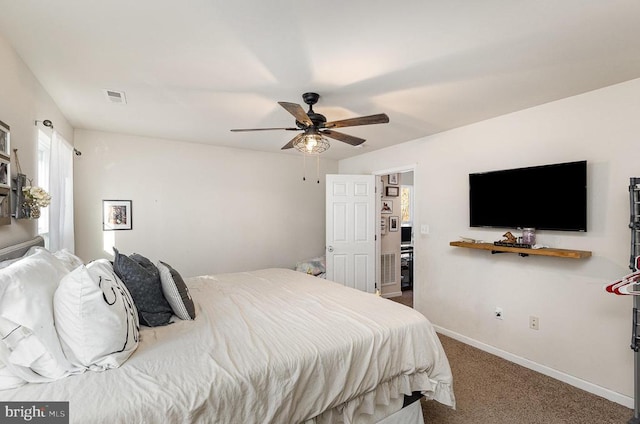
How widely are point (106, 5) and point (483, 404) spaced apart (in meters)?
3.51

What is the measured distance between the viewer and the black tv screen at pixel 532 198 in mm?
2527

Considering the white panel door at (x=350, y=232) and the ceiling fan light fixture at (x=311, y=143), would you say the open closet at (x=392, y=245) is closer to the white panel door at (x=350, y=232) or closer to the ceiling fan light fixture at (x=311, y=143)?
the white panel door at (x=350, y=232)

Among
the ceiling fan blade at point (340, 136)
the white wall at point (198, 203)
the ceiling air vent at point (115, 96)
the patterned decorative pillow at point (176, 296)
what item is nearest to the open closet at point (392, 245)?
the white wall at point (198, 203)

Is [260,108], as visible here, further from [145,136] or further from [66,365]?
[66,365]

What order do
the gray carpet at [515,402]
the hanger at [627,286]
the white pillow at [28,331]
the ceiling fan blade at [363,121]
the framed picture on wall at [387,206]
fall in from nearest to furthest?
the white pillow at [28,331]
the hanger at [627,286]
the gray carpet at [515,402]
the ceiling fan blade at [363,121]
the framed picture on wall at [387,206]

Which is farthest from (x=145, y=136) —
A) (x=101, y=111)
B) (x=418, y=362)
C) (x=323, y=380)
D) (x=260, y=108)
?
(x=418, y=362)

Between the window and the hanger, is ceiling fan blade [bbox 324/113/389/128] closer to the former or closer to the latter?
the hanger

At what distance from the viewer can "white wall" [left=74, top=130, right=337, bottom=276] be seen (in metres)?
3.69

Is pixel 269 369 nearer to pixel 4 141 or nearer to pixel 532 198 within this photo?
pixel 4 141

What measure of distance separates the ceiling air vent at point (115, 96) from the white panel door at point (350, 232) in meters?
2.76

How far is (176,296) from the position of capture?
1934 millimetres

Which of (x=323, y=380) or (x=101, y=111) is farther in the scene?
(x=101, y=111)

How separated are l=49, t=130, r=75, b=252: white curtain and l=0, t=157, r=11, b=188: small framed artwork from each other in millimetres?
761

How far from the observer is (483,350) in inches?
127
